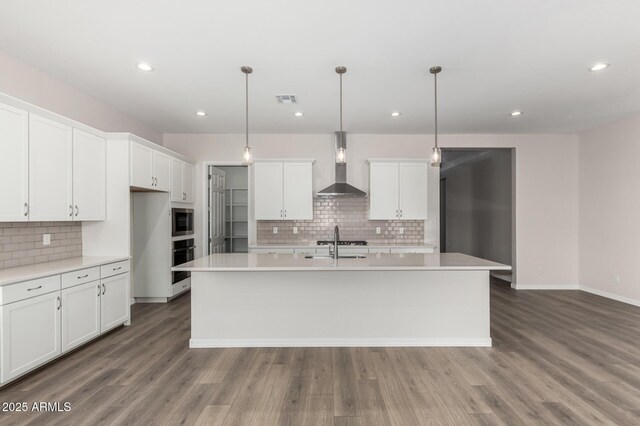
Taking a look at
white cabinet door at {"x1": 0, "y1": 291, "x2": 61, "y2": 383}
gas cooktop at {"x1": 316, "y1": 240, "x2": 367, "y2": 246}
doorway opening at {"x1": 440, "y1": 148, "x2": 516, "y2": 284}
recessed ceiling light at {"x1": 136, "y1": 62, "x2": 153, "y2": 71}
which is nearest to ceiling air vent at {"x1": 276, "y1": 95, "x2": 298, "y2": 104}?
recessed ceiling light at {"x1": 136, "y1": 62, "x2": 153, "y2": 71}

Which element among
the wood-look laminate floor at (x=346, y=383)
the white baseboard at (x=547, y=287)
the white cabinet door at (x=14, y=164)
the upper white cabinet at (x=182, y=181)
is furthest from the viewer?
the white baseboard at (x=547, y=287)

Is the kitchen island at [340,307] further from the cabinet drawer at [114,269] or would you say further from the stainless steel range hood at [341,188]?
the stainless steel range hood at [341,188]

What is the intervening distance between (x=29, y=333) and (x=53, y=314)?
0.80 feet

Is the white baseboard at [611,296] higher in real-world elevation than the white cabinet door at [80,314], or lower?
lower

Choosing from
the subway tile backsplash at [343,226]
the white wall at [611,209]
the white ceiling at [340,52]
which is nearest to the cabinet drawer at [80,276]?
the white ceiling at [340,52]

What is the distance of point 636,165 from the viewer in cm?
474

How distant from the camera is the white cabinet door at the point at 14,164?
8.58ft

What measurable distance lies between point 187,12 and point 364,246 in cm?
383

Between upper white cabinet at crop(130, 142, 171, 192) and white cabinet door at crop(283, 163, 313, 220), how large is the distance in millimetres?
1851

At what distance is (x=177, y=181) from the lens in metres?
5.12

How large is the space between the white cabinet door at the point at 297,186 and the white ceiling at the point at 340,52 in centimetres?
114

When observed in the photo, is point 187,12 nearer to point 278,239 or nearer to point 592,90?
point 278,239

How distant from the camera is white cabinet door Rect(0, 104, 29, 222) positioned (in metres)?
2.62

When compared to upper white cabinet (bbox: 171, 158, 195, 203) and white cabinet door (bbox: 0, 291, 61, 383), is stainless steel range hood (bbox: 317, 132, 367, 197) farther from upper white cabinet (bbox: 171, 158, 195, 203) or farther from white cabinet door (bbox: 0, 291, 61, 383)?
white cabinet door (bbox: 0, 291, 61, 383)
